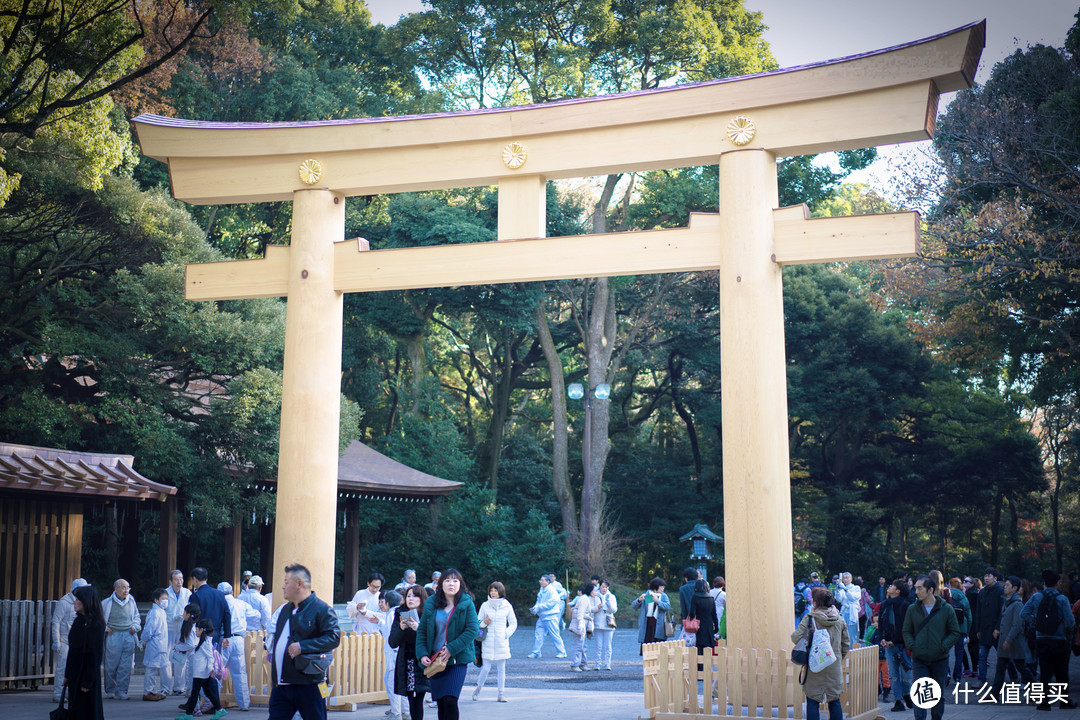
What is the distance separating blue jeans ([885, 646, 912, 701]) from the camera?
36.4 ft

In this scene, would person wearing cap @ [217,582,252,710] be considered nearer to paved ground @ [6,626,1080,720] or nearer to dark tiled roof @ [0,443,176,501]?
paved ground @ [6,626,1080,720]

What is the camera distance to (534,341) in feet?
116

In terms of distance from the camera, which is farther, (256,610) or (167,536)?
(167,536)

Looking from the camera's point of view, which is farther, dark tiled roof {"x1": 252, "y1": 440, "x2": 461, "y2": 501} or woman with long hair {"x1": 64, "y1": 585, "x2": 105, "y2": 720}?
dark tiled roof {"x1": 252, "y1": 440, "x2": 461, "y2": 501}

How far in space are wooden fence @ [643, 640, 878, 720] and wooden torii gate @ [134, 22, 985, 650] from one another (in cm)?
30

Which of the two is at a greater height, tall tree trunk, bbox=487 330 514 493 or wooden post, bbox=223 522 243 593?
tall tree trunk, bbox=487 330 514 493

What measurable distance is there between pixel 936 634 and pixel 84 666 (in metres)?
7.20

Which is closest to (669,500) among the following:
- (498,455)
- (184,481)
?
(498,455)

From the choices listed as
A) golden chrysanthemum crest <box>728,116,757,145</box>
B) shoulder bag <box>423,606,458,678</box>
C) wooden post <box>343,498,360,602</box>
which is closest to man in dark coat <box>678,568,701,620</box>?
golden chrysanthemum crest <box>728,116,757,145</box>

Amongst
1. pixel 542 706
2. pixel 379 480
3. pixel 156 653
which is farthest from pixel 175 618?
pixel 379 480

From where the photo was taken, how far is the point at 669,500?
113 ft

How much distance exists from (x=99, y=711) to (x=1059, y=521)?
37.9 m

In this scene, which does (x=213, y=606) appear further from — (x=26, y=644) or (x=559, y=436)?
(x=559, y=436)

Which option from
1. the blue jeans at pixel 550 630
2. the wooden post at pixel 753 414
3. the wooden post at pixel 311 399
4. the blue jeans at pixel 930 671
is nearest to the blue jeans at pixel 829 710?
the wooden post at pixel 753 414
